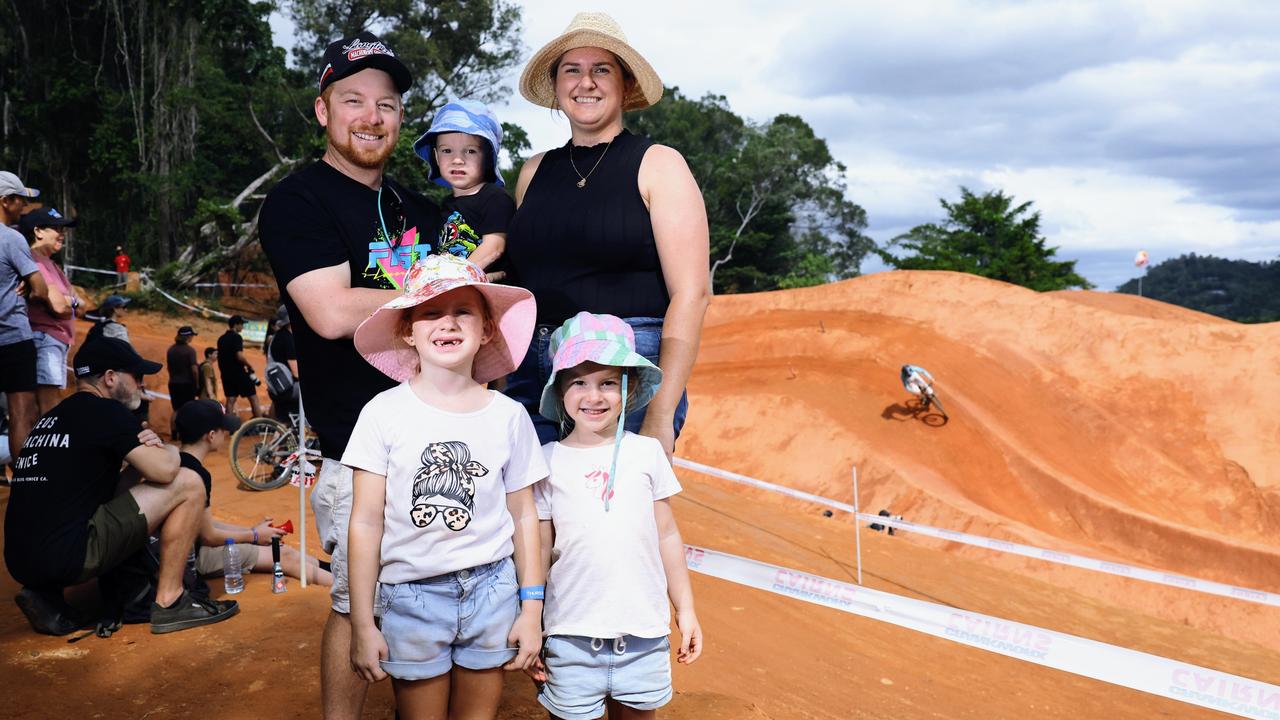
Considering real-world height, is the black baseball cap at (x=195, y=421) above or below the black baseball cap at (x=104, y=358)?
below

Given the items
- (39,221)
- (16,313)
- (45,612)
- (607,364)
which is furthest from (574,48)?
(39,221)

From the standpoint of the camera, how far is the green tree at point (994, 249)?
33.2 metres

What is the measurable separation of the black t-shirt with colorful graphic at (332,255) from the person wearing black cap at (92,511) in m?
2.46

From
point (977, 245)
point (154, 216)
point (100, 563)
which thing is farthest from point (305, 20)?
point (100, 563)

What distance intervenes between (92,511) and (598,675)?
3.51m

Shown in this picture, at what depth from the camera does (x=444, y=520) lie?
2.29 meters

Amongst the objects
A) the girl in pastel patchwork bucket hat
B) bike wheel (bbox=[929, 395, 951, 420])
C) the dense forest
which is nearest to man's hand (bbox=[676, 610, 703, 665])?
the girl in pastel patchwork bucket hat

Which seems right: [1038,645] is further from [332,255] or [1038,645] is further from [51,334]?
[51,334]

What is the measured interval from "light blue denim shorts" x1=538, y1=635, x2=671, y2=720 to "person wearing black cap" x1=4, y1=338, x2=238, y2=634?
3.13m

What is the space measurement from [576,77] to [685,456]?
12469 millimetres

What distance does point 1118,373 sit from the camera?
50.2 ft

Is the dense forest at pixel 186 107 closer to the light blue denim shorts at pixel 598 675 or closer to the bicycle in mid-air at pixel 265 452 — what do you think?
Result: the bicycle in mid-air at pixel 265 452

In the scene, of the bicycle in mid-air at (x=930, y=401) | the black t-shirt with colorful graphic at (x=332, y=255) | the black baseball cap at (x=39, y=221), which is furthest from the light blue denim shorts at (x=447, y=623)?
the bicycle in mid-air at (x=930, y=401)

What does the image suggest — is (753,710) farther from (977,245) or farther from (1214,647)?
(977,245)
